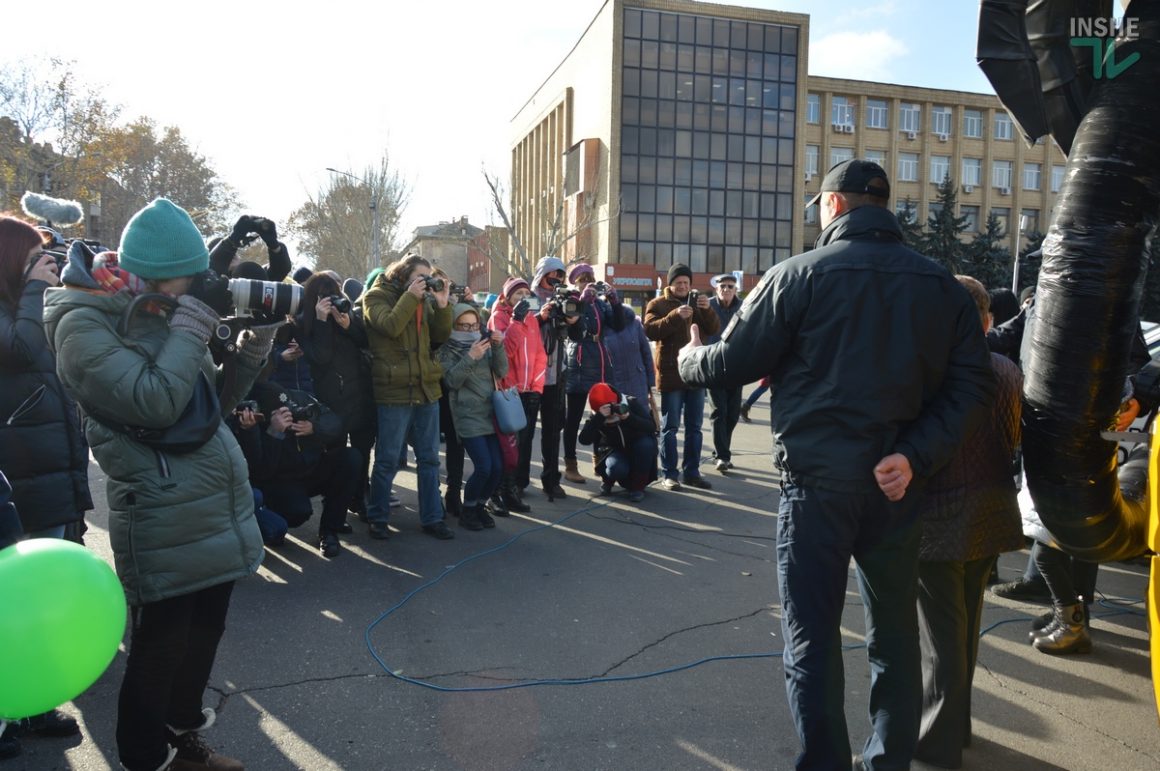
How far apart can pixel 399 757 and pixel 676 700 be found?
3.95 ft

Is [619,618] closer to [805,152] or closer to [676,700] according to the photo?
[676,700]

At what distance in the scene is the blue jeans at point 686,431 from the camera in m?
8.09

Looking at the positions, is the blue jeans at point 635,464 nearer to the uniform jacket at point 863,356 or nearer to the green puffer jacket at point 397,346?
the green puffer jacket at point 397,346

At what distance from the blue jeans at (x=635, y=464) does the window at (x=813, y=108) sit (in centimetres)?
5359

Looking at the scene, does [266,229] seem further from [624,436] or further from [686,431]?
[686,431]

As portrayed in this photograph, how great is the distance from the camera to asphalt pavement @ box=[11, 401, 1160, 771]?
320 centimetres

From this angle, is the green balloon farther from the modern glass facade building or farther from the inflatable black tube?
the modern glass facade building

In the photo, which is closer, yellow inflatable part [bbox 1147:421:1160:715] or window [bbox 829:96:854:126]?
yellow inflatable part [bbox 1147:421:1160:715]

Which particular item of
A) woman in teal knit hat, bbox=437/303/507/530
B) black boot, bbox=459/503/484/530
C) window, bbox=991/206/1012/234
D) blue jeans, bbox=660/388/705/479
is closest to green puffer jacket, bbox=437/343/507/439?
woman in teal knit hat, bbox=437/303/507/530

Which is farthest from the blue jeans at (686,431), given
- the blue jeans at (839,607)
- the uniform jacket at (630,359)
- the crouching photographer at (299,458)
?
the blue jeans at (839,607)

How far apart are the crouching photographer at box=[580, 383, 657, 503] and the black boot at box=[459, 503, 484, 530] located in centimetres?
144

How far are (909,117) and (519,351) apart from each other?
57.9m

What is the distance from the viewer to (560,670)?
153 inches

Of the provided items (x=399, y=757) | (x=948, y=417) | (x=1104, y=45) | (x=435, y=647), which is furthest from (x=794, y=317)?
(x=435, y=647)
